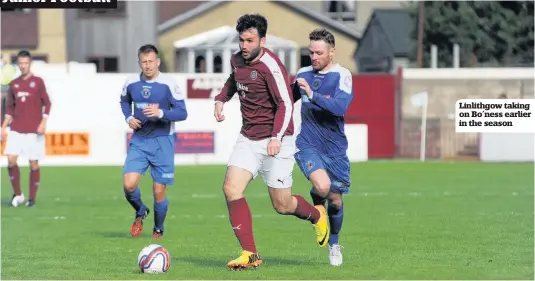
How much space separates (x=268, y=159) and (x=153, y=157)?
143 inches

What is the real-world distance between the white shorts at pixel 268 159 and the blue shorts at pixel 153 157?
3.49m

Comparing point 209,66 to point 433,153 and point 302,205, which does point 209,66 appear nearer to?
point 433,153

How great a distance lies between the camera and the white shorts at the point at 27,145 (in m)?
20.3

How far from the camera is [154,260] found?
1172 cm

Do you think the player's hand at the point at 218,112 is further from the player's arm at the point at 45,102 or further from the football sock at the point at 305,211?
the player's arm at the point at 45,102

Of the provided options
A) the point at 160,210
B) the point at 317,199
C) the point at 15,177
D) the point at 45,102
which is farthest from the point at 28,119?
the point at 317,199

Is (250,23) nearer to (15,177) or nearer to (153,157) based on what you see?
(153,157)

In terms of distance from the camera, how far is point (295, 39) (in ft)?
212

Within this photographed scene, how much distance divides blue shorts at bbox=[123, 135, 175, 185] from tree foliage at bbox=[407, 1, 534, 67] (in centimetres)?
4594

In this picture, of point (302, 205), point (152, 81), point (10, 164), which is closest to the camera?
point (302, 205)

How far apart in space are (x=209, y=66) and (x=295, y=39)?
617cm

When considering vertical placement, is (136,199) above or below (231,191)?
below

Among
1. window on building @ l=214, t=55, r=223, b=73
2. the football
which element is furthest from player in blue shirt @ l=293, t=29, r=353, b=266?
window on building @ l=214, t=55, r=223, b=73

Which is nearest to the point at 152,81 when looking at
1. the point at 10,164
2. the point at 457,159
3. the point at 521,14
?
the point at 10,164
